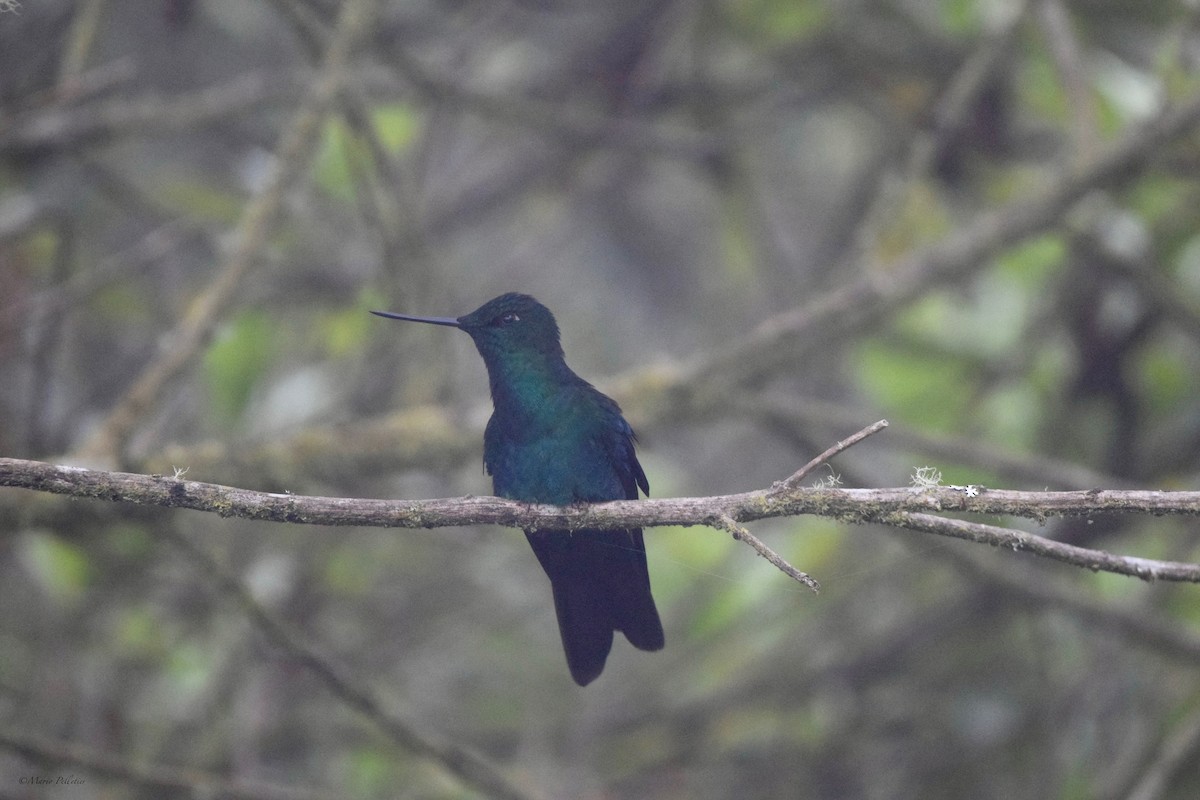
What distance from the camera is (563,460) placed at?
112 inches

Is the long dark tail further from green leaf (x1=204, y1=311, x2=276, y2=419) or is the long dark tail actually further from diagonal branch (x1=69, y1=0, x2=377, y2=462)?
green leaf (x1=204, y1=311, x2=276, y2=419)

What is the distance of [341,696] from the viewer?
337cm

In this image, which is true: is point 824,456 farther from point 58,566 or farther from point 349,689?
point 58,566

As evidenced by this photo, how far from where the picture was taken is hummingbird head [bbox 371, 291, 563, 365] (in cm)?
291

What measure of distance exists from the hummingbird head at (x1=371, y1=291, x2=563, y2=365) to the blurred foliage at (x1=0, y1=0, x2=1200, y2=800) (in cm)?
128

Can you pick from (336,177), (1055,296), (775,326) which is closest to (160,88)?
(336,177)

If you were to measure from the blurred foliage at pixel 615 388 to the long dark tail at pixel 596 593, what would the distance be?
154cm

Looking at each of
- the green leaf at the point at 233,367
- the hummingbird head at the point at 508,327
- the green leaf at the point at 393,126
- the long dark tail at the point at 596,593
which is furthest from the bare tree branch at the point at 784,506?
the green leaf at the point at 393,126

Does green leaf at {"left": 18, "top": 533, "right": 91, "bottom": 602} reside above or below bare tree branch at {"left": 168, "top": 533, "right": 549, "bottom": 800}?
above

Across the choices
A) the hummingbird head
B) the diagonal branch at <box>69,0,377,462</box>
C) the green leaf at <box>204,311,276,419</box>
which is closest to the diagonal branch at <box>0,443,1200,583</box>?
the hummingbird head

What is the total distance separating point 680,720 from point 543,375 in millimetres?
2659

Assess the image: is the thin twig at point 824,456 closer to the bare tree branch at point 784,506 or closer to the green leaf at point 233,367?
the bare tree branch at point 784,506

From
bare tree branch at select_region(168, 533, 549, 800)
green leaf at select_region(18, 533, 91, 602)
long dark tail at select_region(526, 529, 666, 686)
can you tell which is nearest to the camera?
long dark tail at select_region(526, 529, 666, 686)

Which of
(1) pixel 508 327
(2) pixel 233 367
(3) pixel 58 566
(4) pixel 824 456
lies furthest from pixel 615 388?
(4) pixel 824 456
